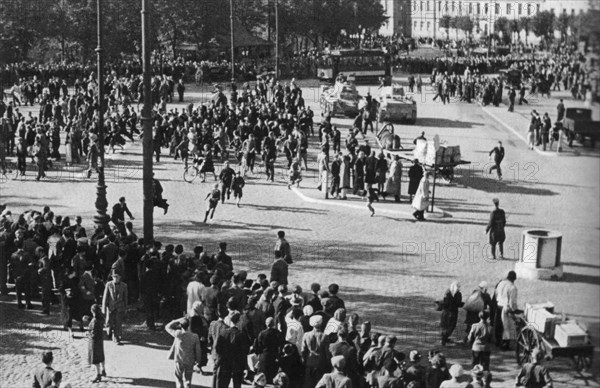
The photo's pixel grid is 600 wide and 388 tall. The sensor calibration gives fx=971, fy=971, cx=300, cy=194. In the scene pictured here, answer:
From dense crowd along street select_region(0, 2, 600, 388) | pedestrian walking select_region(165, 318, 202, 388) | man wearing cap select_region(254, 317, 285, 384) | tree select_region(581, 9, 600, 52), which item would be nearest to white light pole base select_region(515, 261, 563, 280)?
dense crowd along street select_region(0, 2, 600, 388)

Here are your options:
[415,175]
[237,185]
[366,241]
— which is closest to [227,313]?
[366,241]

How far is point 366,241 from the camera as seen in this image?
79.2 ft

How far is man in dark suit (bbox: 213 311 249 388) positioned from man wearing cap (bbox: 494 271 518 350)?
4.68 meters

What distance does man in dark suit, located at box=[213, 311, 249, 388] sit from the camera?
44.8ft

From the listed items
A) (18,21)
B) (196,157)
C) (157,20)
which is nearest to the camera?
(196,157)

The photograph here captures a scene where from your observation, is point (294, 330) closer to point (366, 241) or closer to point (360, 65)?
point (366, 241)

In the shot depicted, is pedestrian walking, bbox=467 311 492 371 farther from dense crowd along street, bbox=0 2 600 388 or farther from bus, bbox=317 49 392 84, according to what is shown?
bus, bbox=317 49 392 84

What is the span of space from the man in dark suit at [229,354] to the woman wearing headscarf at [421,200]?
1271cm

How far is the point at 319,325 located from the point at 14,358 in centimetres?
540

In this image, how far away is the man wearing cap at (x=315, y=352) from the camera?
13523 millimetres

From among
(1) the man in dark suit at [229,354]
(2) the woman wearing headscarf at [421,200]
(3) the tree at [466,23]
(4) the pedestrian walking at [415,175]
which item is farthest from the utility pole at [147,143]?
(3) the tree at [466,23]

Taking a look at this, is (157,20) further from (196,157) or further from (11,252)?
(11,252)

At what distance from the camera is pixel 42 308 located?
18359 millimetres

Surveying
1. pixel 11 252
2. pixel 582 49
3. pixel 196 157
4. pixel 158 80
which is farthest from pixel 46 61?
pixel 582 49
